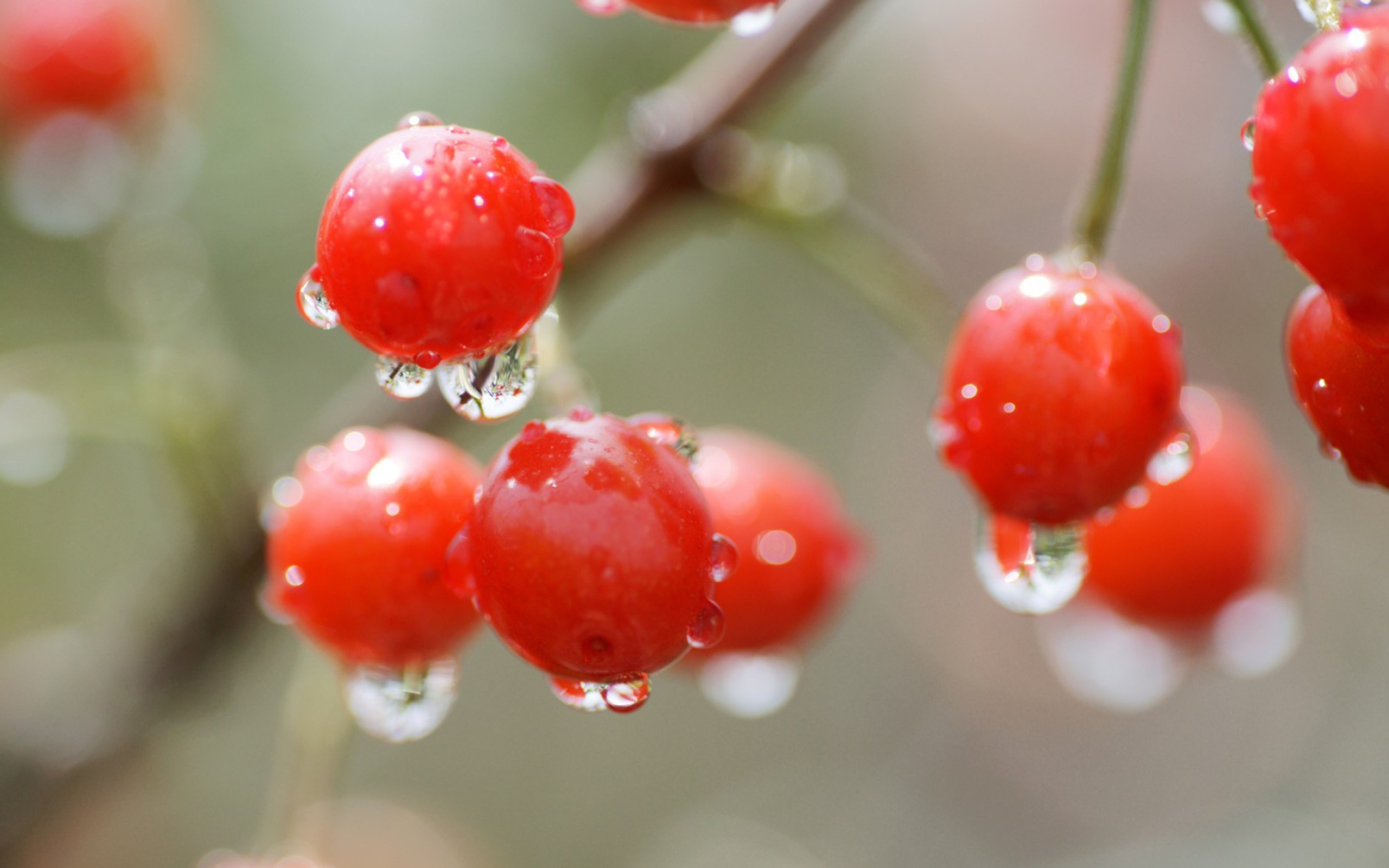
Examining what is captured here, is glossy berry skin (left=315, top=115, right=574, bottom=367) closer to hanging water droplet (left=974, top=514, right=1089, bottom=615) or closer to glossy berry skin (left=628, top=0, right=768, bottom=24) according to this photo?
glossy berry skin (left=628, top=0, right=768, bottom=24)

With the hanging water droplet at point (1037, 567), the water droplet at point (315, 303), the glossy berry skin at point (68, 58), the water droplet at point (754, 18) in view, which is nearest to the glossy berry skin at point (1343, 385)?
the hanging water droplet at point (1037, 567)

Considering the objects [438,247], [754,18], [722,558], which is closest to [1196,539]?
[722,558]

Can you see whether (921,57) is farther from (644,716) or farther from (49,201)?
(49,201)

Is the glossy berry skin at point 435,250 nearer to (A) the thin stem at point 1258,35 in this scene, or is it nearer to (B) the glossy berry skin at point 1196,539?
(A) the thin stem at point 1258,35

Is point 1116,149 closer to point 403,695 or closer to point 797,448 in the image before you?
point 403,695

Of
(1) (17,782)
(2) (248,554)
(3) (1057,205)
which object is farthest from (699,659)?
(3) (1057,205)

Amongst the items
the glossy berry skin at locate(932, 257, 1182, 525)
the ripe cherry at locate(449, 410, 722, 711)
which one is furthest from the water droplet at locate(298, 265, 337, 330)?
the glossy berry skin at locate(932, 257, 1182, 525)
